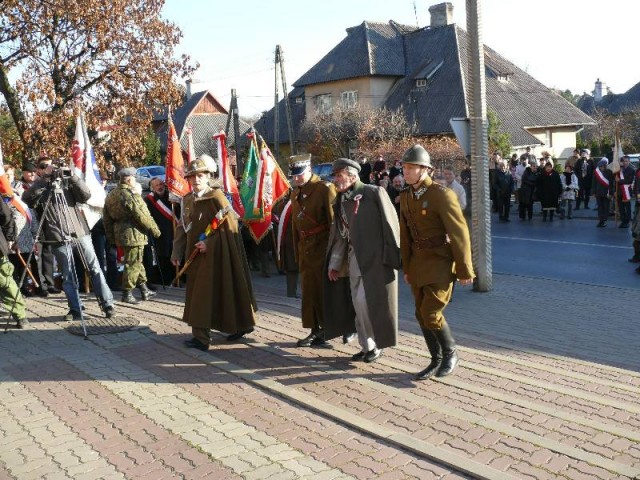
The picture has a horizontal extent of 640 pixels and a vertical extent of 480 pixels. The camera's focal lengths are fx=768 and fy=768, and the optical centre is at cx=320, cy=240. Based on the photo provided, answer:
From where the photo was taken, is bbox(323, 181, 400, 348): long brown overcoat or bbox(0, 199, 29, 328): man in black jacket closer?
bbox(323, 181, 400, 348): long brown overcoat

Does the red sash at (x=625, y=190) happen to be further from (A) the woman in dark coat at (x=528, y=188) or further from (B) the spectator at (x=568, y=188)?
(A) the woman in dark coat at (x=528, y=188)

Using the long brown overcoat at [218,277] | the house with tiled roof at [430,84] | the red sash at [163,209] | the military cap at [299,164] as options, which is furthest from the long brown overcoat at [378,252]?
the house with tiled roof at [430,84]

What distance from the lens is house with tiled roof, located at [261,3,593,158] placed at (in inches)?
1836

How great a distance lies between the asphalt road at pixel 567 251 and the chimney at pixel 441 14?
108 ft

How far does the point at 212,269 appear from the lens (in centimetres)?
791

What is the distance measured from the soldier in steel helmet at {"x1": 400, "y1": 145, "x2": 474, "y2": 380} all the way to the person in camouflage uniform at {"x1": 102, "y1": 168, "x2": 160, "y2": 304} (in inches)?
194

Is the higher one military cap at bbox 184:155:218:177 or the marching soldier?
military cap at bbox 184:155:218:177

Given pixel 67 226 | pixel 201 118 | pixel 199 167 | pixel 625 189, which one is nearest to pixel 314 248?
pixel 199 167

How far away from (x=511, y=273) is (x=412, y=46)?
40.7 m

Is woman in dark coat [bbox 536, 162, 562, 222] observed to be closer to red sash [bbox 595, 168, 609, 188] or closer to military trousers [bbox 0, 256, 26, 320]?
red sash [bbox 595, 168, 609, 188]

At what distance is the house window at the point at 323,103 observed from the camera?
5309cm

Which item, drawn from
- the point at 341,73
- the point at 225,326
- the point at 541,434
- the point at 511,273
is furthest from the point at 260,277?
the point at 341,73

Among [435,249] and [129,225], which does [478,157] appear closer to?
[129,225]

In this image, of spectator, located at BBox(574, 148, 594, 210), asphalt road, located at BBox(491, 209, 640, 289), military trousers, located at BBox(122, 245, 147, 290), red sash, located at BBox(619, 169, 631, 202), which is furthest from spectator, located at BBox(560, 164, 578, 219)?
military trousers, located at BBox(122, 245, 147, 290)
